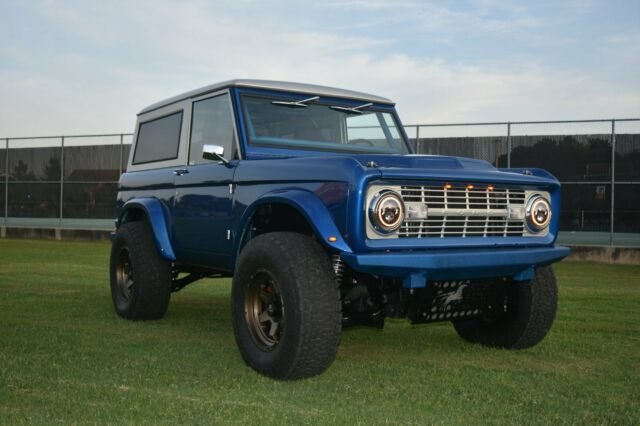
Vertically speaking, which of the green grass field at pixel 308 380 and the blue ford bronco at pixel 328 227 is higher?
the blue ford bronco at pixel 328 227

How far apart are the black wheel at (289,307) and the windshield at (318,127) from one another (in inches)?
51.7

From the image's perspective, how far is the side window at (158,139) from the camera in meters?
7.46

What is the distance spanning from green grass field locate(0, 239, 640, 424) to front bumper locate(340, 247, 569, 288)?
2.31 feet

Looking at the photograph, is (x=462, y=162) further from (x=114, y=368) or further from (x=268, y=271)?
(x=114, y=368)

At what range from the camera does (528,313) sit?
6.07 m

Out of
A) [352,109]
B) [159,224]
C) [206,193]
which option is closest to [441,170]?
[352,109]

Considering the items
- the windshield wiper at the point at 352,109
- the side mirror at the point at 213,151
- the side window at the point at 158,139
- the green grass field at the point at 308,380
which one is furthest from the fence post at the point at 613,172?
the side mirror at the point at 213,151

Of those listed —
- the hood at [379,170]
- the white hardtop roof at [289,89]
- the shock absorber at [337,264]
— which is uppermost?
the white hardtop roof at [289,89]

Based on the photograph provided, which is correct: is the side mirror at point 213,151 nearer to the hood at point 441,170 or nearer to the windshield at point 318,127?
the windshield at point 318,127

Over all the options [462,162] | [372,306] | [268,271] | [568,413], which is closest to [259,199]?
[268,271]

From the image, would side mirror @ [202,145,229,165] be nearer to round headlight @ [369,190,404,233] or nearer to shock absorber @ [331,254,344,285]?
shock absorber @ [331,254,344,285]

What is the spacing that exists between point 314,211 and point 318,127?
6.08ft

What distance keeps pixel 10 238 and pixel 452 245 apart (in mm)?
21557

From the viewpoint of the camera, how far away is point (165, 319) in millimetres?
7832
